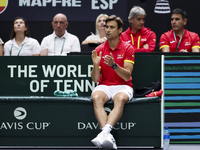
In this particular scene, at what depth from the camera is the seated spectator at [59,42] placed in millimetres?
5961

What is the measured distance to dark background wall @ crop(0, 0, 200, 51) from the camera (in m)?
6.96

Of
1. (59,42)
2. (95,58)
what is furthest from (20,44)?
(95,58)

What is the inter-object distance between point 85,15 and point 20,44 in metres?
1.57

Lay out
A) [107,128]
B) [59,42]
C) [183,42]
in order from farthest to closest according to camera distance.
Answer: [59,42], [183,42], [107,128]

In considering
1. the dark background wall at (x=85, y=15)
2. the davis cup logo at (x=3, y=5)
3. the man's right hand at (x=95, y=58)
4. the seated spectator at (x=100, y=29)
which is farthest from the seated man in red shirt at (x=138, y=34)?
the davis cup logo at (x=3, y=5)

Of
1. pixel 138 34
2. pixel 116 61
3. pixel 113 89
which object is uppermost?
pixel 138 34

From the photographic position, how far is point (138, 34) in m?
5.84

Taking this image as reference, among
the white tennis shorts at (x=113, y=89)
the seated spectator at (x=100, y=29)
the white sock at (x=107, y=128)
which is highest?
the seated spectator at (x=100, y=29)

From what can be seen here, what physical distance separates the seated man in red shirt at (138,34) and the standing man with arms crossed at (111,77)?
0.97 metres

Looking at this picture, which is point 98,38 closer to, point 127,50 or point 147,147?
point 127,50

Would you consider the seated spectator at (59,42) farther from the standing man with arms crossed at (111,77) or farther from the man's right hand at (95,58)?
the man's right hand at (95,58)

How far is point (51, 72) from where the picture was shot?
5121mm

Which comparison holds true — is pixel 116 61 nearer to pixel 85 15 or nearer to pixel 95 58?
pixel 95 58

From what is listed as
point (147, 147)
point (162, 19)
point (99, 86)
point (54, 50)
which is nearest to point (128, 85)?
point (99, 86)
